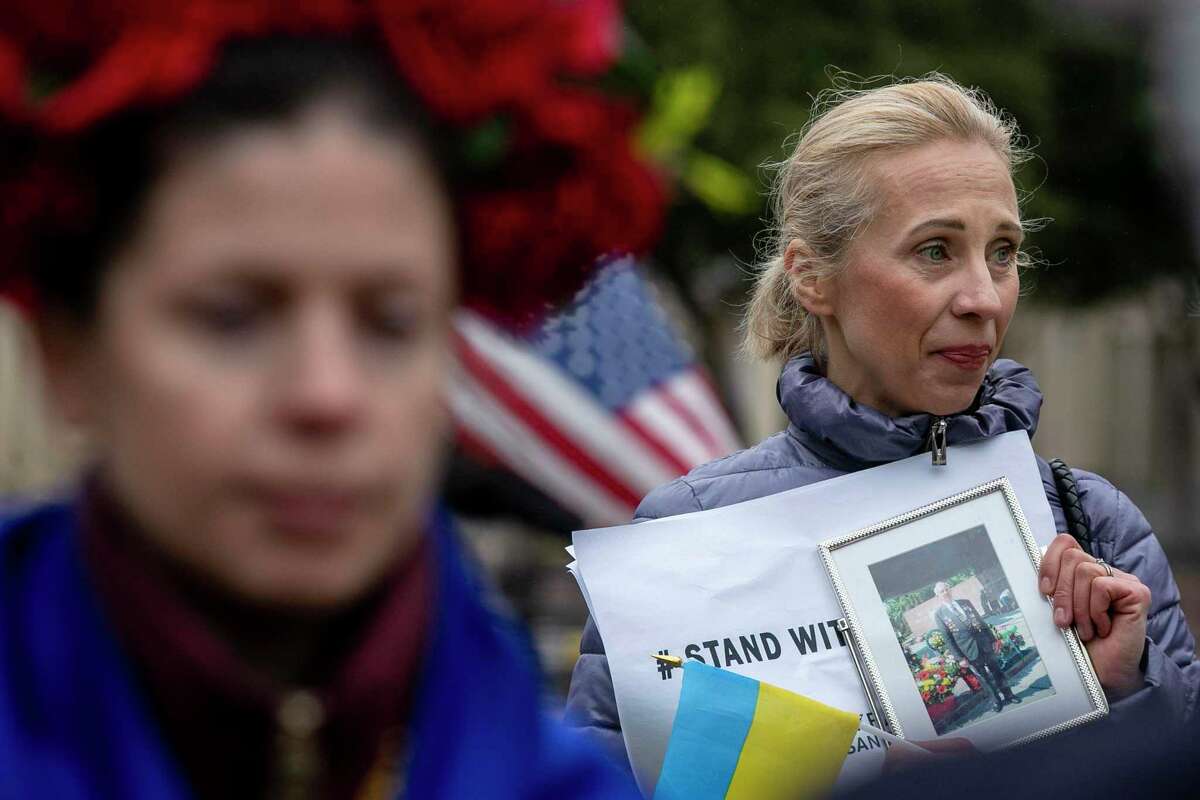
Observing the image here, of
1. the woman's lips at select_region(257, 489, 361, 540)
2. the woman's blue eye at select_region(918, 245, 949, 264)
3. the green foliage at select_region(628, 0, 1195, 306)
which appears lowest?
the woman's lips at select_region(257, 489, 361, 540)

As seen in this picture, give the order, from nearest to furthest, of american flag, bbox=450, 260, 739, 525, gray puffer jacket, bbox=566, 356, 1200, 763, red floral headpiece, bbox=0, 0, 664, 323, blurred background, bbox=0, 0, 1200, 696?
red floral headpiece, bbox=0, 0, 664, 323
blurred background, bbox=0, 0, 1200, 696
gray puffer jacket, bbox=566, 356, 1200, 763
american flag, bbox=450, 260, 739, 525

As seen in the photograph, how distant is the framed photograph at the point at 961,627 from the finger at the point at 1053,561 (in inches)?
0.7

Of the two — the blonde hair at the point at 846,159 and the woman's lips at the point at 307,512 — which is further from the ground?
the blonde hair at the point at 846,159

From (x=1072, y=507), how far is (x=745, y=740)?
0.72m

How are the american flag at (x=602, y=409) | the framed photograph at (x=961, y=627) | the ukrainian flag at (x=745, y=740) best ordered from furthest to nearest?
1. the american flag at (x=602, y=409)
2. the framed photograph at (x=961, y=627)
3. the ukrainian flag at (x=745, y=740)

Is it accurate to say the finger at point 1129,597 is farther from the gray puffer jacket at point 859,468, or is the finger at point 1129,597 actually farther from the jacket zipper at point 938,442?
the jacket zipper at point 938,442

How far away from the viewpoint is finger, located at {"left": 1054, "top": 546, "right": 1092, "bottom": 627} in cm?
266

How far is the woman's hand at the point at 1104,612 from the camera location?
2641 millimetres

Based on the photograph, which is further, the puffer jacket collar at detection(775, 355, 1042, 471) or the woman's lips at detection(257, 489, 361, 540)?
the puffer jacket collar at detection(775, 355, 1042, 471)

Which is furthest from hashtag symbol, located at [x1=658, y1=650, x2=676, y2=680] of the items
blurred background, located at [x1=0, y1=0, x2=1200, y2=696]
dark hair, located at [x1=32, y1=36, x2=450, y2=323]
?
dark hair, located at [x1=32, y1=36, x2=450, y2=323]

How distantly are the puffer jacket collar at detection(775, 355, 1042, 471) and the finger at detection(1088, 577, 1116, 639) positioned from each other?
324 millimetres

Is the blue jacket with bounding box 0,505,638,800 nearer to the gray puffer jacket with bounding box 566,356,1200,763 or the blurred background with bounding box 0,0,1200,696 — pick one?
the blurred background with bounding box 0,0,1200,696

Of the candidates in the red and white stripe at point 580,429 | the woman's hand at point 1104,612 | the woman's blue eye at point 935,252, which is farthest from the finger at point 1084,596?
the red and white stripe at point 580,429

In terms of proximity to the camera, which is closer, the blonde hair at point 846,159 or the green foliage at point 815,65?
the blonde hair at point 846,159
